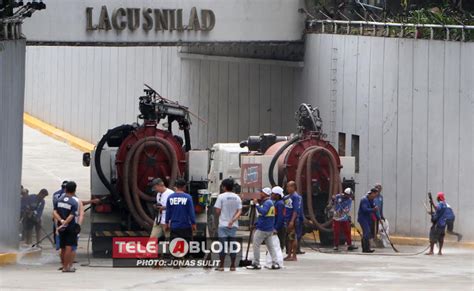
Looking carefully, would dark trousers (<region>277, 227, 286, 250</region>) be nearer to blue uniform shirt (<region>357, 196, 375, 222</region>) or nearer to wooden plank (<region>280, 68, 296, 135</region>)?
blue uniform shirt (<region>357, 196, 375, 222</region>)

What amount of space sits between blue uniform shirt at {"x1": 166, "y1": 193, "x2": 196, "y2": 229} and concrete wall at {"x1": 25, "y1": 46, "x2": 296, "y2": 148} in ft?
66.2

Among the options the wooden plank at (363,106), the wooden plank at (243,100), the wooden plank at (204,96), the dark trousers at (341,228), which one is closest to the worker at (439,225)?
the dark trousers at (341,228)

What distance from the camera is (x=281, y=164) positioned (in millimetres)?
31016

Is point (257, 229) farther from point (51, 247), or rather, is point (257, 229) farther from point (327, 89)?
point (327, 89)

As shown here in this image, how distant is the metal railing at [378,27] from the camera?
32.4 meters

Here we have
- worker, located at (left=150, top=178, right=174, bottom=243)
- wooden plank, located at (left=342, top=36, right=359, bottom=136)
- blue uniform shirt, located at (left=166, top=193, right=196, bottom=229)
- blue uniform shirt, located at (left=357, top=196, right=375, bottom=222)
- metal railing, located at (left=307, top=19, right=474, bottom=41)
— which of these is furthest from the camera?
wooden plank, located at (left=342, top=36, right=359, bottom=136)

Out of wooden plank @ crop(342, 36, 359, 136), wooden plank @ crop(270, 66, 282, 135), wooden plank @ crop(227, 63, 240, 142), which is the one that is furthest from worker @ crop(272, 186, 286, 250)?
wooden plank @ crop(227, 63, 240, 142)

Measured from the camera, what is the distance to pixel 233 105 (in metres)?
45.6

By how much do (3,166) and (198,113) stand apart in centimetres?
2054

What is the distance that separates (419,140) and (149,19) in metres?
8.34

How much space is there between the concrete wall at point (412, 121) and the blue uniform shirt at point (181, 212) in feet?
32.8

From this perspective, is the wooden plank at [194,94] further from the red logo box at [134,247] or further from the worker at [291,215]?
the worker at [291,215]

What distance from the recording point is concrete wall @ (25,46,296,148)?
44.8 m

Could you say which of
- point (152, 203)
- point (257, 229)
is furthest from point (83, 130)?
point (257, 229)
